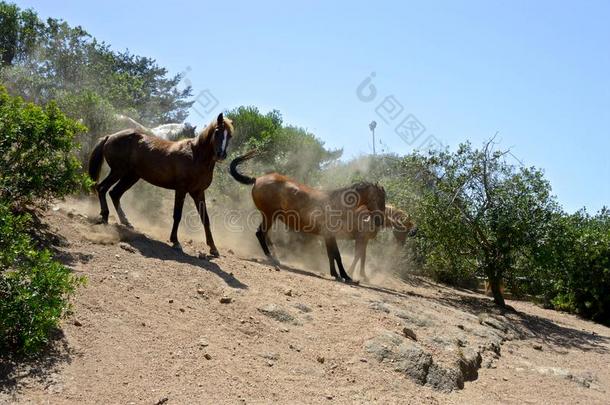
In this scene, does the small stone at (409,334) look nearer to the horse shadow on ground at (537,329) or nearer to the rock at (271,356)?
the rock at (271,356)

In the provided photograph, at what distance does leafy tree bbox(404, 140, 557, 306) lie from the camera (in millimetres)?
11734

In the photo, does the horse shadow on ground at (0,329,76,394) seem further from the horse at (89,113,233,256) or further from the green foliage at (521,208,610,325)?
the green foliage at (521,208,610,325)

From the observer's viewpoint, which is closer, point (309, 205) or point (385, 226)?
point (309, 205)

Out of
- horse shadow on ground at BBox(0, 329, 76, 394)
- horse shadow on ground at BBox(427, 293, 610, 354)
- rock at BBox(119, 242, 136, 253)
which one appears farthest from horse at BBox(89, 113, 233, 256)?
horse shadow on ground at BBox(427, 293, 610, 354)

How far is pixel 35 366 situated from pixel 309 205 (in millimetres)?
7084

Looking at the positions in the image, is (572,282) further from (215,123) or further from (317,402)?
(317,402)

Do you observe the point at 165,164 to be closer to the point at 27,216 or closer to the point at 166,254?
the point at 166,254

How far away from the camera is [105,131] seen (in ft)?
49.2

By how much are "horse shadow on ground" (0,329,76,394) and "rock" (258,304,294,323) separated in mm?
2557

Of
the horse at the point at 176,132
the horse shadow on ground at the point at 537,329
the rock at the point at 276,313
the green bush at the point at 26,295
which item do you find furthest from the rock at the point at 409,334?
the horse at the point at 176,132

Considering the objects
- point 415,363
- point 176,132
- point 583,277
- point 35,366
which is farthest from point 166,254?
point 176,132

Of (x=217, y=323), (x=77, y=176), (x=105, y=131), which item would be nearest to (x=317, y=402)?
(x=217, y=323)

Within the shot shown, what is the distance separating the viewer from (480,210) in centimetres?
1216

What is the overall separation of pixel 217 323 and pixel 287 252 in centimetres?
769
